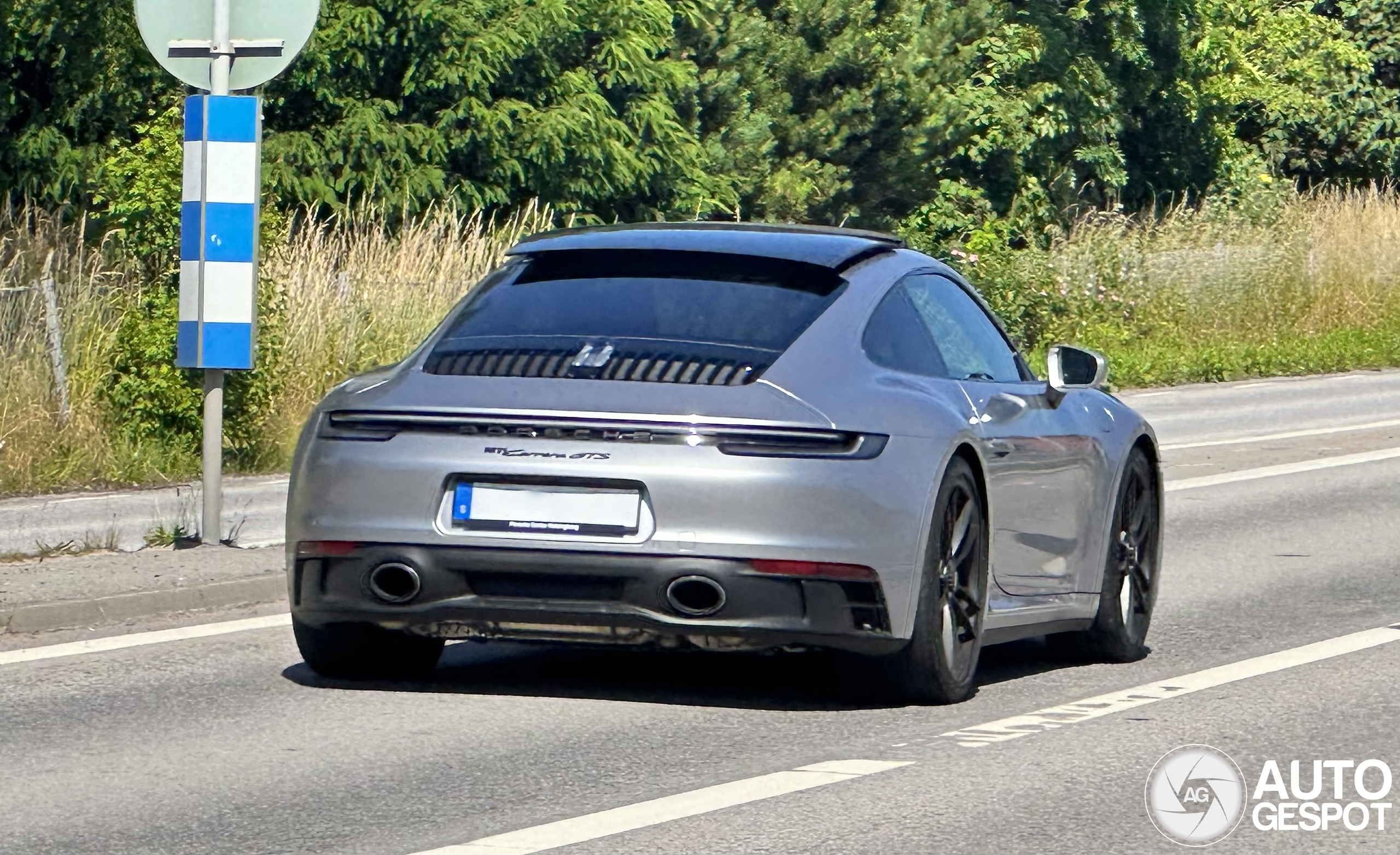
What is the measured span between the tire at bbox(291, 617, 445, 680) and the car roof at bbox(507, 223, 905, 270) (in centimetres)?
130

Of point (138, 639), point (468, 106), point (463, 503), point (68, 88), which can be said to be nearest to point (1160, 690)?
point (463, 503)

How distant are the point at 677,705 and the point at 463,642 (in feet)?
5.51

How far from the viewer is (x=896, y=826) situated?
226 inches

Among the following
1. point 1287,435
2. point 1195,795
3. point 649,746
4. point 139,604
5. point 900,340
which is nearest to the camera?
point 1195,795

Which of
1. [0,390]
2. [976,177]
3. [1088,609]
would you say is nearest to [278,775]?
[1088,609]

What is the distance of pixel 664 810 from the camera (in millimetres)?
5930

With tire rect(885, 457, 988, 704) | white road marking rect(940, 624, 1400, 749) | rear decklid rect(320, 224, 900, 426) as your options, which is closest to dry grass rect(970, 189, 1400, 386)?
white road marking rect(940, 624, 1400, 749)

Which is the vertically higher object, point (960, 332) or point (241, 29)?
point (241, 29)

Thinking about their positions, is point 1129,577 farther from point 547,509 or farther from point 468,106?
point 468,106

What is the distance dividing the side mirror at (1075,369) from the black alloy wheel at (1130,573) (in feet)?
1.62

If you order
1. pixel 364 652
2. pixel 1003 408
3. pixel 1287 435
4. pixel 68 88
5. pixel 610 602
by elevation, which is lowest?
pixel 1287 435

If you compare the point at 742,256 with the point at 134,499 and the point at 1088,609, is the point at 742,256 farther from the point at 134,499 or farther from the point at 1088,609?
the point at 134,499

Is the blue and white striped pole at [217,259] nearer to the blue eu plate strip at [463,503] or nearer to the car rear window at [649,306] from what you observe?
the car rear window at [649,306]

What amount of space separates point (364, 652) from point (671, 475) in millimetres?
1496
